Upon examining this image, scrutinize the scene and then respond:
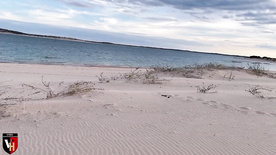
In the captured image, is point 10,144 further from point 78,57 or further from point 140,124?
point 78,57

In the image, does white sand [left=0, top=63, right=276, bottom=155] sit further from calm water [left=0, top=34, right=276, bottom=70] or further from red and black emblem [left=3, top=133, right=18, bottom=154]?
calm water [left=0, top=34, right=276, bottom=70]

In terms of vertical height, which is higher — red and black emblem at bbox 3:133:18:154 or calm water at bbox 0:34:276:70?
red and black emblem at bbox 3:133:18:154

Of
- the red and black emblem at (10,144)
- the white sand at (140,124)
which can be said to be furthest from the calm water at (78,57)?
the red and black emblem at (10,144)

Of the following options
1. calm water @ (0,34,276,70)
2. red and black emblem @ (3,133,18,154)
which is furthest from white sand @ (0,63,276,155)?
calm water @ (0,34,276,70)

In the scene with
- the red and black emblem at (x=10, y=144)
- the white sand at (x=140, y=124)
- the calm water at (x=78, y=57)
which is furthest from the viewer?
the calm water at (x=78, y=57)

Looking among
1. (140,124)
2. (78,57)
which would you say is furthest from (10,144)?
(78,57)

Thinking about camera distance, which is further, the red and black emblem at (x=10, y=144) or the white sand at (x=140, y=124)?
the white sand at (x=140, y=124)

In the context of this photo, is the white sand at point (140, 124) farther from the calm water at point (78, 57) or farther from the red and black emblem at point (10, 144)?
the calm water at point (78, 57)

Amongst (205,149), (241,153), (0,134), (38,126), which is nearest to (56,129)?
(38,126)

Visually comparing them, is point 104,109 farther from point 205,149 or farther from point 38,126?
point 205,149

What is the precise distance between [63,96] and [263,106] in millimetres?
5429

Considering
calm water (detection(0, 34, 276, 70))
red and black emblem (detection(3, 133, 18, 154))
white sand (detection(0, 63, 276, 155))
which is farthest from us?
calm water (detection(0, 34, 276, 70))

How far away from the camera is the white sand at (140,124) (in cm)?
416

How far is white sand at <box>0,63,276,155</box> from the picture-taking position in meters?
4.16
